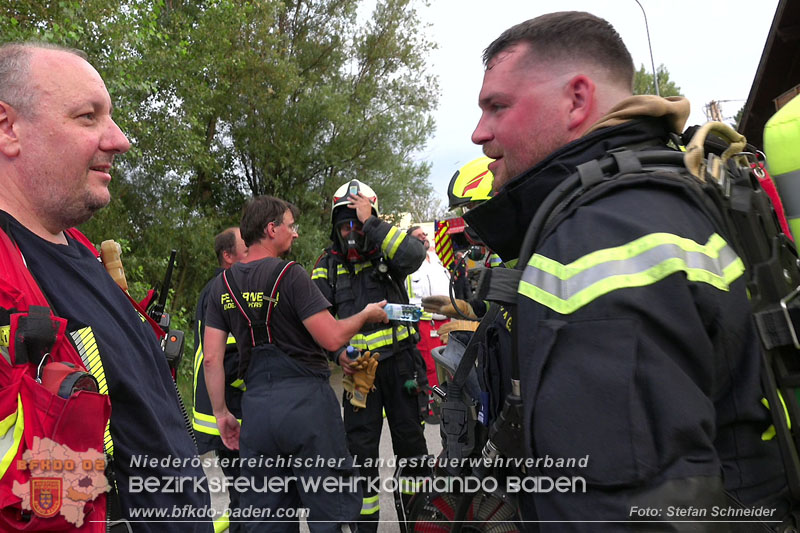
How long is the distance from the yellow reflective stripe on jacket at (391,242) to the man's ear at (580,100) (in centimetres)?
297

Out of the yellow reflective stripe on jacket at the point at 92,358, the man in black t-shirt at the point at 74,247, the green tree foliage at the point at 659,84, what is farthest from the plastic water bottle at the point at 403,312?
the green tree foliage at the point at 659,84

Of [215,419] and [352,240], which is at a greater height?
[352,240]

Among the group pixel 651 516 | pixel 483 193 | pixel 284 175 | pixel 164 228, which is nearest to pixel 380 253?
pixel 483 193

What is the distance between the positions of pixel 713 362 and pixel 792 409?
0.72ft

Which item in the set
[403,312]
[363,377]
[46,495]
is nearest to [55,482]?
[46,495]

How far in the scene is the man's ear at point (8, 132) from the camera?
1.64 m

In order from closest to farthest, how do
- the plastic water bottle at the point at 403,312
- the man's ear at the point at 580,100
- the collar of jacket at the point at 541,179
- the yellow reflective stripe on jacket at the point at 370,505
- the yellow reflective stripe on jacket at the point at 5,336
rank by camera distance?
1. the yellow reflective stripe on jacket at the point at 5,336
2. the collar of jacket at the point at 541,179
3. the man's ear at the point at 580,100
4. the plastic water bottle at the point at 403,312
5. the yellow reflective stripe on jacket at the point at 370,505

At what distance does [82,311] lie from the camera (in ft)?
5.51

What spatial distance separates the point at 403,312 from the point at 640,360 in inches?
118

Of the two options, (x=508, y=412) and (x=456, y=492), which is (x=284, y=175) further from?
(x=508, y=412)

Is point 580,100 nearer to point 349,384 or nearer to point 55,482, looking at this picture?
point 55,482

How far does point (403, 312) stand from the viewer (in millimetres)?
4098

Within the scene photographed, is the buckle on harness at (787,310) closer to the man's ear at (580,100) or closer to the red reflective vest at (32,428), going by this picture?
the man's ear at (580,100)

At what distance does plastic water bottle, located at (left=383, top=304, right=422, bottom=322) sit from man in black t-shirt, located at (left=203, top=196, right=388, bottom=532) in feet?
1.17
